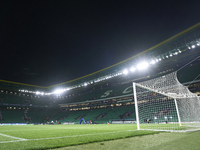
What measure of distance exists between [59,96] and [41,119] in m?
15.1

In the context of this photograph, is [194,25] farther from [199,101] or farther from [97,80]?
[97,80]

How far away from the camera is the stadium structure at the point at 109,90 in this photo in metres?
27.8

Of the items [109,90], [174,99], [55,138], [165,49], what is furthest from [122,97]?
[55,138]

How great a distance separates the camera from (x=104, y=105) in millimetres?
41750

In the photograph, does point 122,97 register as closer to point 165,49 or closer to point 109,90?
point 109,90

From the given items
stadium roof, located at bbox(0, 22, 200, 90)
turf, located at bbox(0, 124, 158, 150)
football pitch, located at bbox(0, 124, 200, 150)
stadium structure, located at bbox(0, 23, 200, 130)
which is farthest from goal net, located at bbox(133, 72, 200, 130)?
stadium roof, located at bbox(0, 22, 200, 90)

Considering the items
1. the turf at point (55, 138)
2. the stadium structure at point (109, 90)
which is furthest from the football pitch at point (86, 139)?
the stadium structure at point (109, 90)

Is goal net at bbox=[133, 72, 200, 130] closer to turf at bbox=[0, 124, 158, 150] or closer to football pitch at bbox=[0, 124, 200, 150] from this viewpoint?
turf at bbox=[0, 124, 158, 150]

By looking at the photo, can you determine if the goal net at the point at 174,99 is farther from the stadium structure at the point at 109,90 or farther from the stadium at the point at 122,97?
the stadium structure at the point at 109,90

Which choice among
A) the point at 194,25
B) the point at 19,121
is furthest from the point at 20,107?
the point at 194,25

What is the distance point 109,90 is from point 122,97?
7997 millimetres

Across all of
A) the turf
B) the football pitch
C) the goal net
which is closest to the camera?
the football pitch

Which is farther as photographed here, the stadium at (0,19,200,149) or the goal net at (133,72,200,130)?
the stadium at (0,19,200,149)

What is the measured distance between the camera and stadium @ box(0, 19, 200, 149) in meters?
Result: 13.4
